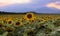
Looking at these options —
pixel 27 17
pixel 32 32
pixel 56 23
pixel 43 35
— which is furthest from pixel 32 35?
pixel 27 17

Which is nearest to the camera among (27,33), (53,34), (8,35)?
(53,34)

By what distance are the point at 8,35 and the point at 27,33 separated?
312 millimetres

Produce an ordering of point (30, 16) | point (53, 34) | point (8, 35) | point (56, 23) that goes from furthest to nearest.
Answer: point (30, 16), point (56, 23), point (8, 35), point (53, 34)

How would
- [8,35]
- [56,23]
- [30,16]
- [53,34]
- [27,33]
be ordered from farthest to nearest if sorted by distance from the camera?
[30,16]
[56,23]
[8,35]
[27,33]
[53,34]

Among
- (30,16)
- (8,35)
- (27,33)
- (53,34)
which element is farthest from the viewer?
(30,16)

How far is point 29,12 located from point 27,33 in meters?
2.55

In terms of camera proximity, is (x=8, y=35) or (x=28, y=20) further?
(x=28, y=20)

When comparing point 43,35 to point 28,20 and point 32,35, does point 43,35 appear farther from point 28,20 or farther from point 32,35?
point 28,20

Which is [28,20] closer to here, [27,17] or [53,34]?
[27,17]

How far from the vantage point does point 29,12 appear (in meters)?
5.01

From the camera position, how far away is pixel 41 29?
102 inches

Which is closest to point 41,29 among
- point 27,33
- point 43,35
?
point 27,33

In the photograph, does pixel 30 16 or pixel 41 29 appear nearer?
pixel 41 29

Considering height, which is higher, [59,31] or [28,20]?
[59,31]
